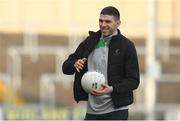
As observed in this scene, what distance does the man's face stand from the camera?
567 centimetres

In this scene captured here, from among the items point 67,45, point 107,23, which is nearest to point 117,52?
point 107,23

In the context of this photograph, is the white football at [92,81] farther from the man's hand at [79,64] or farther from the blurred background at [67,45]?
the blurred background at [67,45]

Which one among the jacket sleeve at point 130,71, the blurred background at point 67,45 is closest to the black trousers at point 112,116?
the jacket sleeve at point 130,71

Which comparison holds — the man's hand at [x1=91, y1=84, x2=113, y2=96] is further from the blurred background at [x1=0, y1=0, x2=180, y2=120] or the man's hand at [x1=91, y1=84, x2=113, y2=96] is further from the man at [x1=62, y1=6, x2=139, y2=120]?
the blurred background at [x1=0, y1=0, x2=180, y2=120]

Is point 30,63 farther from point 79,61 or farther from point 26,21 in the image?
point 79,61

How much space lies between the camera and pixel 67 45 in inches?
488

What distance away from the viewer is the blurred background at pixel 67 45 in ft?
39.9

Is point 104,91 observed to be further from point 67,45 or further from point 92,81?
point 67,45

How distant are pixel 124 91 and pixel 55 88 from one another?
677 centimetres

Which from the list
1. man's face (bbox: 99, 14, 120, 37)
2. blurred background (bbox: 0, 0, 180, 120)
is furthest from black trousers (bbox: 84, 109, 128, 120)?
blurred background (bbox: 0, 0, 180, 120)

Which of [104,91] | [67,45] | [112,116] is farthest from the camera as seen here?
[67,45]

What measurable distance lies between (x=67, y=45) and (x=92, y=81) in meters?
6.82

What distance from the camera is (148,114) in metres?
11.9

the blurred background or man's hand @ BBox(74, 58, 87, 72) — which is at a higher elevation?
man's hand @ BBox(74, 58, 87, 72)
